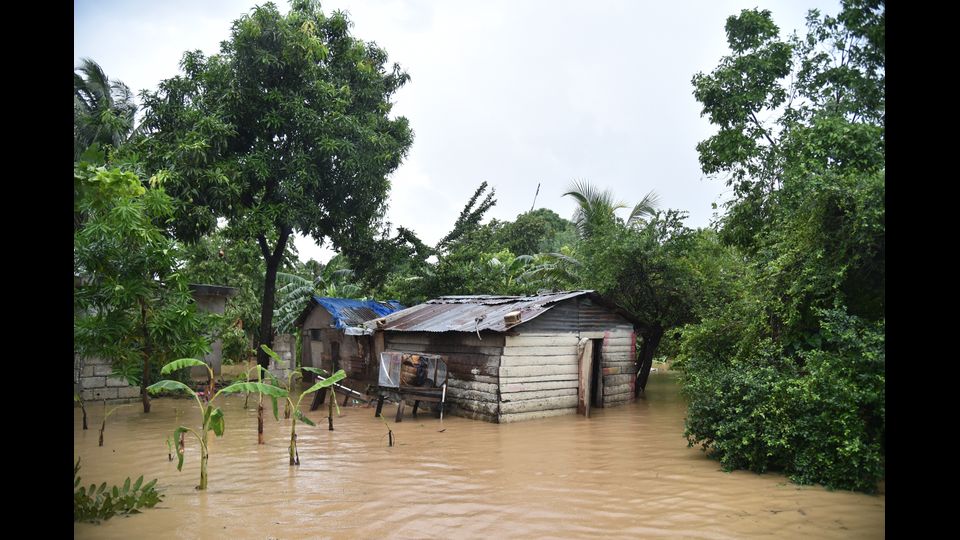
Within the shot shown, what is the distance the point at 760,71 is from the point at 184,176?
1374cm

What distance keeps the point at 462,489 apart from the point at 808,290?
5.17 meters

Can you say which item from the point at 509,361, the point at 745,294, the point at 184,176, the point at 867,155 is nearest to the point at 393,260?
the point at 184,176

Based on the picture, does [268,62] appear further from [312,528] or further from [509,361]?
[312,528]

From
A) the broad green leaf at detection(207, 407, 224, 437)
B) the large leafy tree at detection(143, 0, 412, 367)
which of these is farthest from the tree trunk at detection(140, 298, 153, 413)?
the broad green leaf at detection(207, 407, 224, 437)

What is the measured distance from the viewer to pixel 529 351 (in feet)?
42.9

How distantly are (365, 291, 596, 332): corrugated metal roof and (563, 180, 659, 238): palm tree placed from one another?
21.9 ft

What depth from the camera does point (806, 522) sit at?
19.6ft

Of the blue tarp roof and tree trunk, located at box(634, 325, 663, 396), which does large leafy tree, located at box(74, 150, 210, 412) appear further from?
tree trunk, located at box(634, 325, 663, 396)

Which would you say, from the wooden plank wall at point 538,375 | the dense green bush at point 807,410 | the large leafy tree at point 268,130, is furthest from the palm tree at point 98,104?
the dense green bush at point 807,410

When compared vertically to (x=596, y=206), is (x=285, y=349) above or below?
below

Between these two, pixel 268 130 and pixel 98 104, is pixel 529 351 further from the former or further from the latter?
pixel 98 104

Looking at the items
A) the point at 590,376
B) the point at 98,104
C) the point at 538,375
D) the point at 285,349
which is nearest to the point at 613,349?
the point at 590,376

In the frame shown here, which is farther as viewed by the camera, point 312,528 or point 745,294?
point 745,294

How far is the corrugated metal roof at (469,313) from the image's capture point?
13211mm
